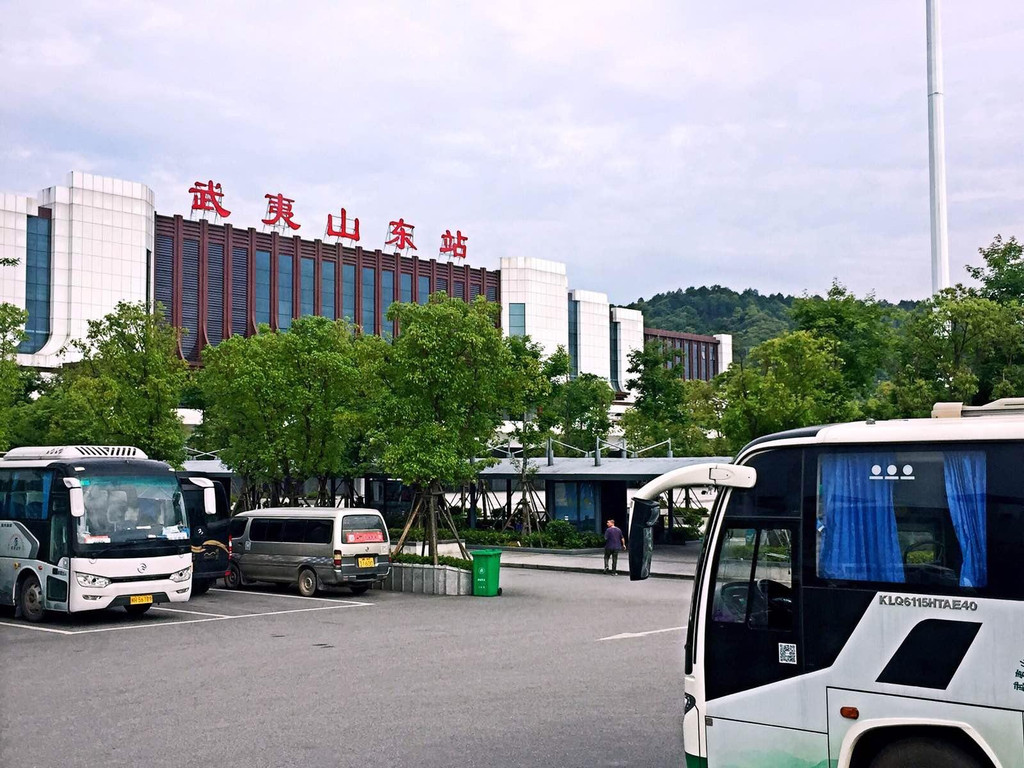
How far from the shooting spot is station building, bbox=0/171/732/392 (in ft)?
222

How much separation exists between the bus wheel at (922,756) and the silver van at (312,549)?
59.5ft

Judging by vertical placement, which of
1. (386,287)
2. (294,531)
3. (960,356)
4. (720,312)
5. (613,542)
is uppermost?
(720,312)

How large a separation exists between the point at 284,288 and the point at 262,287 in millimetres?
1916

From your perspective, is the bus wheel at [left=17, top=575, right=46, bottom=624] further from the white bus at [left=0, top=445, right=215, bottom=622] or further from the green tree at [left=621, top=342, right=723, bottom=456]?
the green tree at [left=621, top=342, right=723, bottom=456]

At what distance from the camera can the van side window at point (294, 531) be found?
80.7 ft

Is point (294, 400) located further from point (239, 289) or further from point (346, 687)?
point (239, 289)

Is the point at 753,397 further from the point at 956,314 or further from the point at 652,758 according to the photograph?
the point at 652,758

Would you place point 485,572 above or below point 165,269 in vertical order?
below

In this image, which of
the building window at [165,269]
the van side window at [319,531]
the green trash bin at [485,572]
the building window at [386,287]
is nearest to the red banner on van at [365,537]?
the van side window at [319,531]

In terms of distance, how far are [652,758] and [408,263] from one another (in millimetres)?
79426

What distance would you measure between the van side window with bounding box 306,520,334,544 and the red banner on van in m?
0.45

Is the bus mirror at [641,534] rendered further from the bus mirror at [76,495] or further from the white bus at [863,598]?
the bus mirror at [76,495]

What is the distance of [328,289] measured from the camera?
81.8 meters

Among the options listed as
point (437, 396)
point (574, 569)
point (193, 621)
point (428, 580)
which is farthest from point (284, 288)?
point (193, 621)
